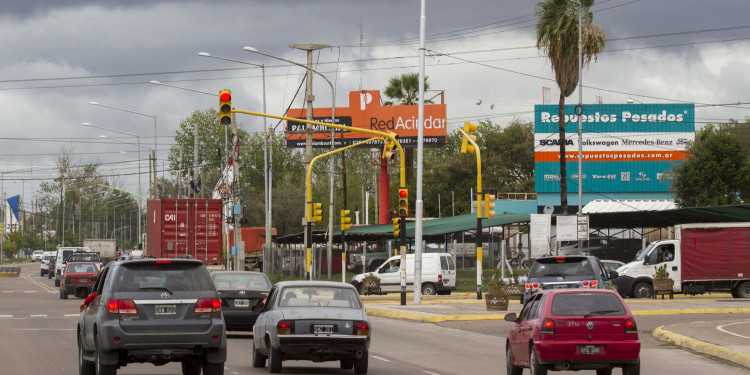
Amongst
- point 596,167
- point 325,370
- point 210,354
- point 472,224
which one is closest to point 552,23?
point 472,224

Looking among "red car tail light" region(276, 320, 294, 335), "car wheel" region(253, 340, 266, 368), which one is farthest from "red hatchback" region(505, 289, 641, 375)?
"car wheel" region(253, 340, 266, 368)

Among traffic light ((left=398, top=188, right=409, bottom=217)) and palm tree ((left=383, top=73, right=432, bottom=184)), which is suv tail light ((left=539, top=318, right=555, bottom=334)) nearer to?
traffic light ((left=398, top=188, right=409, bottom=217))

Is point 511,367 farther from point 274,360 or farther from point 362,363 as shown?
point 274,360

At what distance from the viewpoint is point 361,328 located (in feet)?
50.6

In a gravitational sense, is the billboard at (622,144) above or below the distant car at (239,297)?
above

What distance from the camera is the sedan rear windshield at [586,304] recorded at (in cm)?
1397

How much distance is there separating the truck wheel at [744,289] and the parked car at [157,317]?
99.4ft

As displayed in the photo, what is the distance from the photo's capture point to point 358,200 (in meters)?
120

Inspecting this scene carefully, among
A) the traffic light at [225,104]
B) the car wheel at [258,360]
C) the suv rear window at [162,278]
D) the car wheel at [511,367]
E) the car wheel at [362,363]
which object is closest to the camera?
the suv rear window at [162,278]

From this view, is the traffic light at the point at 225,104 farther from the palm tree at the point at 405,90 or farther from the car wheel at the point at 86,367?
the palm tree at the point at 405,90

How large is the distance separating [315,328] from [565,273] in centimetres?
1228

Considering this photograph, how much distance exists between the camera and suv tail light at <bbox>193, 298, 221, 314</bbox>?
13211 mm

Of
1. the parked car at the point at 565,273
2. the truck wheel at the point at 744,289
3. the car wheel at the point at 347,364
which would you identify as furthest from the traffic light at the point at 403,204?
the car wheel at the point at 347,364

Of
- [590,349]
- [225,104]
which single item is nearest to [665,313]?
[225,104]
